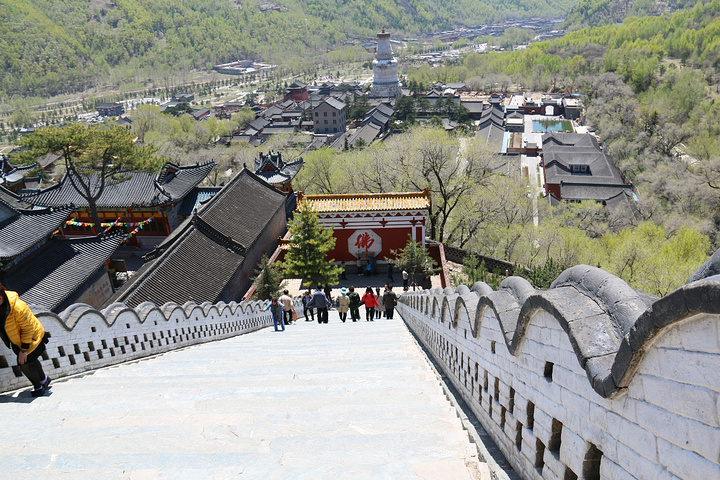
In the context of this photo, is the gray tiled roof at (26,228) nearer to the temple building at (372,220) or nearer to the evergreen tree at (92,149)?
the evergreen tree at (92,149)

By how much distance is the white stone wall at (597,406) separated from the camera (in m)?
1.47

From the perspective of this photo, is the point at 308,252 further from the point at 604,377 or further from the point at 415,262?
the point at 604,377

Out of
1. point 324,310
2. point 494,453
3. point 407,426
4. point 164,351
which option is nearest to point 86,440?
point 407,426

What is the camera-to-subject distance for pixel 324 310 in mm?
12781

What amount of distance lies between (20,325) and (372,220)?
55.8 feet

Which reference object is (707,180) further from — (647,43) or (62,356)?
(647,43)

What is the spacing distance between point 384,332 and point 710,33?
306 feet

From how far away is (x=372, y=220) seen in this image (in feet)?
68.3

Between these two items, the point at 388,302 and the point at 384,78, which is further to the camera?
the point at 384,78

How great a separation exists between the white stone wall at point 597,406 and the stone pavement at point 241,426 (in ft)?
1.21

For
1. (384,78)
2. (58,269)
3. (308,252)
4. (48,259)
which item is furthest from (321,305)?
(384,78)

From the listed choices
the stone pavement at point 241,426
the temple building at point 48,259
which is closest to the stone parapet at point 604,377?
the stone pavement at point 241,426

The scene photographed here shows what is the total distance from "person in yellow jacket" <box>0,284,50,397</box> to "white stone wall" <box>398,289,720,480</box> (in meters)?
3.97

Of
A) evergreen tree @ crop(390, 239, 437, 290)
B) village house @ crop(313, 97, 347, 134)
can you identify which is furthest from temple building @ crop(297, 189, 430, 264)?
village house @ crop(313, 97, 347, 134)
